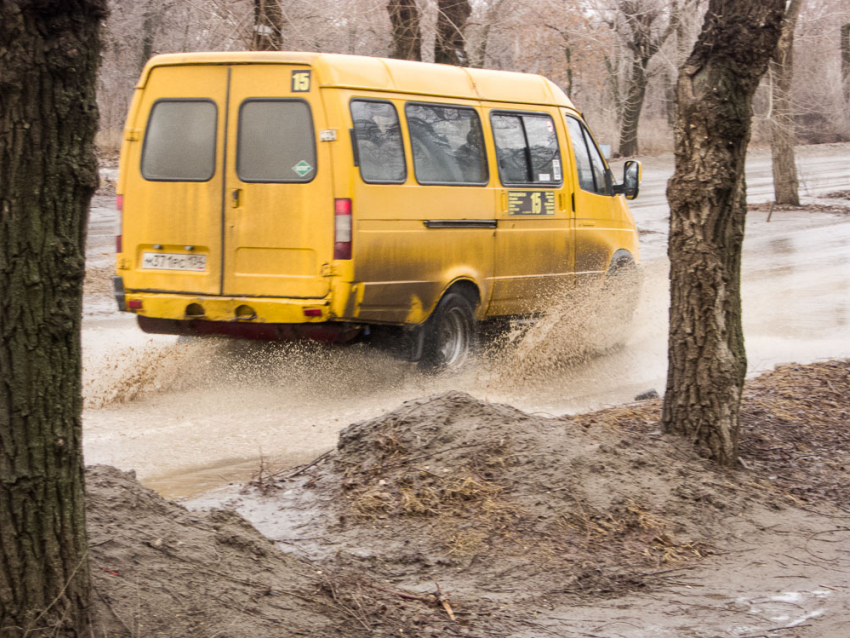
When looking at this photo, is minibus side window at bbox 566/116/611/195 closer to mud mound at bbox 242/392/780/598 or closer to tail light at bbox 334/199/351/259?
tail light at bbox 334/199/351/259

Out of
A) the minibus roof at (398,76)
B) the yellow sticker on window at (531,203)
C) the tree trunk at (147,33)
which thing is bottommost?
the yellow sticker on window at (531,203)

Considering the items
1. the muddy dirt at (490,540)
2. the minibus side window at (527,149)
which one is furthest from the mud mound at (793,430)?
the minibus side window at (527,149)

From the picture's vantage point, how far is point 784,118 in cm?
2128

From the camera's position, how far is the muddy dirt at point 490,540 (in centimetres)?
372

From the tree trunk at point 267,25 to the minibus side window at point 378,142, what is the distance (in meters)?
5.85

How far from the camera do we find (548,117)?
31.0 feet

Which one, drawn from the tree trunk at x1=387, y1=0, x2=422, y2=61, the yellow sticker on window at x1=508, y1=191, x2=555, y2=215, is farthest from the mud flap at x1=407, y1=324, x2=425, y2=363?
the tree trunk at x1=387, y1=0, x2=422, y2=61

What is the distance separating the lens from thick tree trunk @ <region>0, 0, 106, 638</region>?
114 inches

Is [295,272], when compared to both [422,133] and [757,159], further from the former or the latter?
[757,159]

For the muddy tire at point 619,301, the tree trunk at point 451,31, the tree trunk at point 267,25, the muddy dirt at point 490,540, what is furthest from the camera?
the tree trunk at point 451,31

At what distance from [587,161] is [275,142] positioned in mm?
3568

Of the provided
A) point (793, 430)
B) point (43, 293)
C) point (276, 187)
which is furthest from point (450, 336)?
point (43, 293)

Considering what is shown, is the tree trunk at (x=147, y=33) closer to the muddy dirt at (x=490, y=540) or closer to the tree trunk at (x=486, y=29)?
the tree trunk at (x=486, y=29)

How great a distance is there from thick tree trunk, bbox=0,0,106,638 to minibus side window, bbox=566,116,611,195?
7200 millimetres
